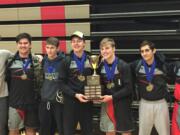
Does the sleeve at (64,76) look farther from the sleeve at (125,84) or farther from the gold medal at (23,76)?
the sleeve at (125,84)

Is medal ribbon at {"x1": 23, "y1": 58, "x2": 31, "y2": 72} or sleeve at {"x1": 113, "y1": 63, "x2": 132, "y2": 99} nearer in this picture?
sleeve at {"x1": 113, "y1": 63, "x2": 132, "y2": 99}

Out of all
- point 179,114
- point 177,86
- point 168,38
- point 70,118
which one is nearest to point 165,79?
point 177,86

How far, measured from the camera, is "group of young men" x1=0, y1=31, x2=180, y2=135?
448 cm

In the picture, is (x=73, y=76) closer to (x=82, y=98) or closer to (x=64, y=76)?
(x=64, y=76)

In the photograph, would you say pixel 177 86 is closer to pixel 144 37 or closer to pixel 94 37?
pixel 144 37

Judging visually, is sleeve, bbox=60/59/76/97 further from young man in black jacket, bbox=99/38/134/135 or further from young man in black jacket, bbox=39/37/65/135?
young man in black jacket, bbox=99/38/134/135

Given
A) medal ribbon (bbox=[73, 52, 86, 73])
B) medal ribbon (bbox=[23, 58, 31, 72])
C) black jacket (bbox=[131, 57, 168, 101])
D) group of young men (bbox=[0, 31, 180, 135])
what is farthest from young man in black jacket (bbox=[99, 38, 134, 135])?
medal ribbon (bbox=[23, 58, 31, 72])

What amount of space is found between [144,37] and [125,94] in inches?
49.0

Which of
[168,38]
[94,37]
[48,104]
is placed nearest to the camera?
[48,104]

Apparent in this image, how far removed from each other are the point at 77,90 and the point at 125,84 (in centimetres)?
60

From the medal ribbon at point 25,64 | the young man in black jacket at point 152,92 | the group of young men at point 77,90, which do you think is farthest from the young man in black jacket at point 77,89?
the young man in black jacket at point 152,92

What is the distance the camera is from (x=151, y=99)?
14.6 feet

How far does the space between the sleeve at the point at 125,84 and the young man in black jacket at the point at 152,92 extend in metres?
0.15

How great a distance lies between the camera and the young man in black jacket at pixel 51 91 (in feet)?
15.5
